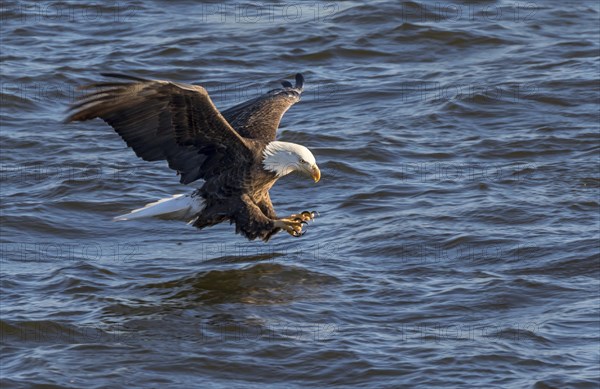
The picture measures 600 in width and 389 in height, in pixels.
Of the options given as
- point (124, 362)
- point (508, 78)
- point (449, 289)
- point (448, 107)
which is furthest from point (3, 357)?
point (508, 78)

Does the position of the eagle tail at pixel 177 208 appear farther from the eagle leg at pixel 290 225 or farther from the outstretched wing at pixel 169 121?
the eagle leg at pixel 290 225

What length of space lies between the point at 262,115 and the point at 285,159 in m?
0.77

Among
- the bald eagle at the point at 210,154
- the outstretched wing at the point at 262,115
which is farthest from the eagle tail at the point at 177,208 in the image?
the outstretched wing at the point at 262,115

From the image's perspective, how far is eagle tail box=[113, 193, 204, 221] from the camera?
8797 mm

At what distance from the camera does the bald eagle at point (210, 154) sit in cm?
807

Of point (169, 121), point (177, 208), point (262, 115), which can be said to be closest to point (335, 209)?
point (262, 115)

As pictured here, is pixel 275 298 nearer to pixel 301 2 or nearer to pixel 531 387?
pixel 531 387

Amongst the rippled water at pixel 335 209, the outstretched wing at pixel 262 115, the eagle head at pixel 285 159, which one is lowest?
the rippled water at pixel 335 209

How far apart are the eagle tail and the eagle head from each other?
550 mm

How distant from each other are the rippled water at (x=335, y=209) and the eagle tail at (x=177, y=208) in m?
0.51

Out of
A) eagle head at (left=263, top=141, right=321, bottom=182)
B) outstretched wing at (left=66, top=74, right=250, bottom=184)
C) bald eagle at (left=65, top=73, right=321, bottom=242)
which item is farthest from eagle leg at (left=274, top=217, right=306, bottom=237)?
outstretched wing at (left=66, top=74, right=250, bottom=184)

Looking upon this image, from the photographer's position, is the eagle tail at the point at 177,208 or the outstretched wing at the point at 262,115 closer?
the eagle tail at the point at 177,208

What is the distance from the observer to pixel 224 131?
848 centimetres

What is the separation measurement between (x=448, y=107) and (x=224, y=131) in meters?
4.70
